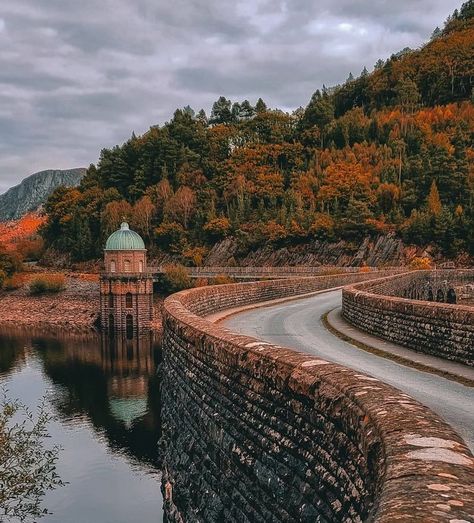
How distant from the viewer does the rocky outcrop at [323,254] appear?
7381 centimetres

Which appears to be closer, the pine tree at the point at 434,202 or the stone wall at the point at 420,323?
the stone wall at the point at 420,323

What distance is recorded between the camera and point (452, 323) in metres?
12.9

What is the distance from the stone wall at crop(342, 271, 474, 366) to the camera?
12.5 meters

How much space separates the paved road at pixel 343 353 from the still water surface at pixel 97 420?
762cm

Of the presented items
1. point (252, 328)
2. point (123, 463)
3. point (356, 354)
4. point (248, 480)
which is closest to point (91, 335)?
point (123, 463)

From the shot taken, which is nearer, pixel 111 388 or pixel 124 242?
pixel 111 388

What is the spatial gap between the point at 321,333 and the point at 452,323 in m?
6.08

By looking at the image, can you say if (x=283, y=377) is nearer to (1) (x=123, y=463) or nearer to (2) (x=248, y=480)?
(2) (x=248, y=480)

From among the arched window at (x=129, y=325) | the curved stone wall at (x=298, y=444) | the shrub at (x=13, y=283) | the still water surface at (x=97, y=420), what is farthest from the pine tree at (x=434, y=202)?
the curved stone wall at (x=298, y=444)

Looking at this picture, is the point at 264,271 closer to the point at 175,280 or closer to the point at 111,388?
the point at 175,280

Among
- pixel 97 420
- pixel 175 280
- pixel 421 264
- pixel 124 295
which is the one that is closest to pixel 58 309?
pixel 124 295

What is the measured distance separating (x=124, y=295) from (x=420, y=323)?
55768 mm

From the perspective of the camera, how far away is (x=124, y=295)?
221ft

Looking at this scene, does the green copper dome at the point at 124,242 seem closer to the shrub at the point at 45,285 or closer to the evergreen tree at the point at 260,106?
the shrub at the point at 45,285
